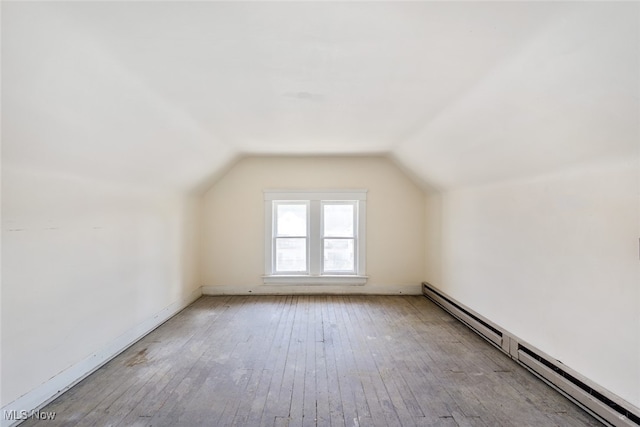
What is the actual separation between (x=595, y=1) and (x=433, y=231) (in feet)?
12.7

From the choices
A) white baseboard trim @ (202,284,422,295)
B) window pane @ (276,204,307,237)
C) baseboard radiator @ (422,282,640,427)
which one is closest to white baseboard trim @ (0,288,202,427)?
white baseboard trim @ (202,284,422,295)

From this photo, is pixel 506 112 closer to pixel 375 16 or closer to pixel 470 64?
pixel 470 64

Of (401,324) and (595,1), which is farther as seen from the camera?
(401,324)

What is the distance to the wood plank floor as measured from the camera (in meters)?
2.06

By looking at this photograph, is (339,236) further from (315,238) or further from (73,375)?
(73,375)

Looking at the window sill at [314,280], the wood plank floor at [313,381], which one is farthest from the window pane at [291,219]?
the wood plank floor at [313,381]

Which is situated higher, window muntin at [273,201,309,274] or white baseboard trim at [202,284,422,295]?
window muntin at [273,201,309,274]

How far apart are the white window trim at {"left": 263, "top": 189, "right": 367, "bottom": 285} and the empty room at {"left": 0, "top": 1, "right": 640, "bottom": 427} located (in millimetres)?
1113

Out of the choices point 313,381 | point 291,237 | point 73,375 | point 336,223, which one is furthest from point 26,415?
point 336,223

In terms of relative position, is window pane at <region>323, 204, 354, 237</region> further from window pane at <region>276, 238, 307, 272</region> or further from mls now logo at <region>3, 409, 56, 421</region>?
mls now logo at <region>3, 409, 56, 421</region>

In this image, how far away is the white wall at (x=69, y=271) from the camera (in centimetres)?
197

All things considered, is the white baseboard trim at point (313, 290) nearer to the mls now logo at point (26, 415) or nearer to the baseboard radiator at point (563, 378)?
the baseboard radiator at point (563, 378)

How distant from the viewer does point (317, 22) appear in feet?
5.07

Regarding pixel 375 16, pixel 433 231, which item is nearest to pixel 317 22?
pixel 375 16
